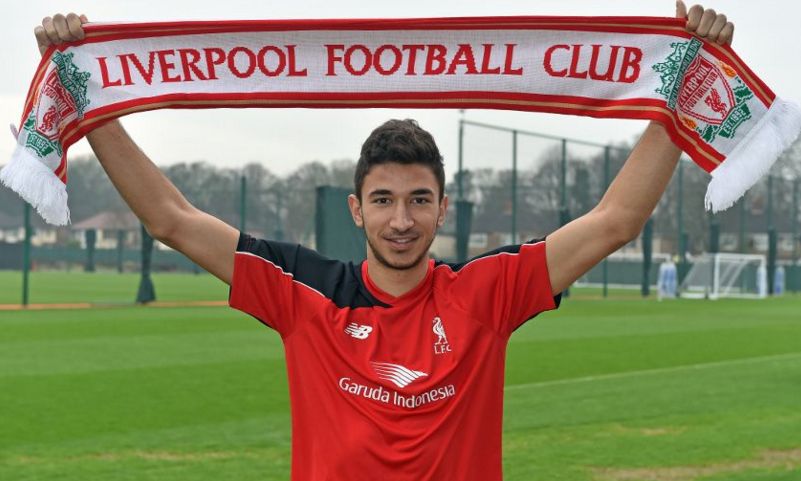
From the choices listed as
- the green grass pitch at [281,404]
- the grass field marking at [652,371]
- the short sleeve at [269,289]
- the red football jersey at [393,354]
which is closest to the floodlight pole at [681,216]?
the green grass pitch at [281,404]

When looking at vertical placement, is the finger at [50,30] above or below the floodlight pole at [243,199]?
below

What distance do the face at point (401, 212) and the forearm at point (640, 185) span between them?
605mm

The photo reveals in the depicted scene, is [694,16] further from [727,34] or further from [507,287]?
[507,287]

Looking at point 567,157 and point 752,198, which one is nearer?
point 567,157

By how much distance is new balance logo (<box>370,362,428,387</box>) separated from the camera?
127 inches

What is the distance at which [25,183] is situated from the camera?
349cm

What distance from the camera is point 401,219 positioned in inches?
127

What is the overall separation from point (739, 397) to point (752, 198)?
39.7 metres

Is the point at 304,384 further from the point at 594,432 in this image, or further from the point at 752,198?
the point at 752,198

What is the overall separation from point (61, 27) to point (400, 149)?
4.14ft

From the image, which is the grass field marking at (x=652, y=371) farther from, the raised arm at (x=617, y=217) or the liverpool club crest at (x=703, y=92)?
the raised arm at (x=617, y=217)

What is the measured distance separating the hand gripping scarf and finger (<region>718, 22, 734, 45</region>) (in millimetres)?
98

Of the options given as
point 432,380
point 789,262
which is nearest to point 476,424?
point 432,380

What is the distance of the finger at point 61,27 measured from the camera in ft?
11.9
